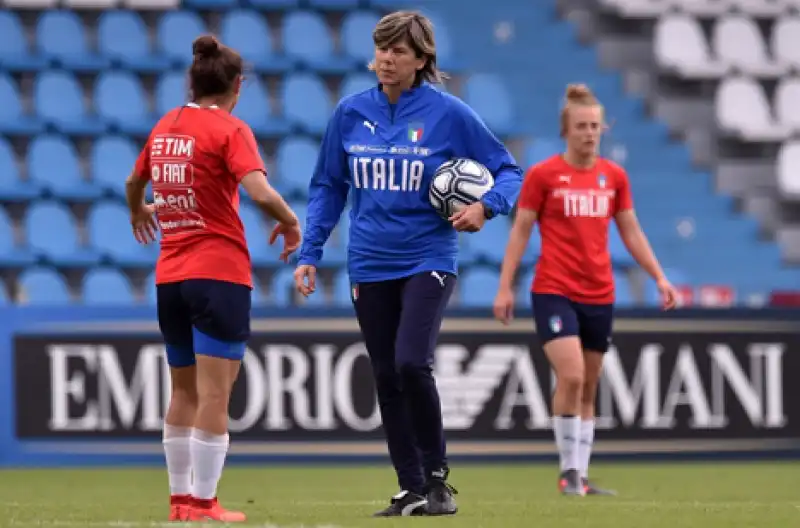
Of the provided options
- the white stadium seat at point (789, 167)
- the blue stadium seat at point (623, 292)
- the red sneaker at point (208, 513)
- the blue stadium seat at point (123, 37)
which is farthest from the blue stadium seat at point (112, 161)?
the red sneaker at point (208, 513)

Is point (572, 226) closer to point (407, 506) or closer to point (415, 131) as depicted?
point (415, 131)

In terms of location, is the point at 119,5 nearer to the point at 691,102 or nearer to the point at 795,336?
the point at 691,102

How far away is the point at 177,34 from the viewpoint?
635 inches

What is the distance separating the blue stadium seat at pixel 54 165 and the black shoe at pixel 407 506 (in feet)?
28.8

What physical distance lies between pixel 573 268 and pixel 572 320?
0.29 metres

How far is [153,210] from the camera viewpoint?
6.61 m

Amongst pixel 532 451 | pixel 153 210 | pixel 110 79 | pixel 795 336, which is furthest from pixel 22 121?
pixel 153 210

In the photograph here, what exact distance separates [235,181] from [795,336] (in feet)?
22.6

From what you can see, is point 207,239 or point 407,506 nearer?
point 207,239

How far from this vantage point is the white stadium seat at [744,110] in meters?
17.1

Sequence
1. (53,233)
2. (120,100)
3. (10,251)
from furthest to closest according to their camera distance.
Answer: (120,100) < (53,233) < (10,251)

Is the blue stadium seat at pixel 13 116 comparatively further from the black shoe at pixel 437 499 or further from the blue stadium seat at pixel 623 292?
the black shoe at pixel 437 499

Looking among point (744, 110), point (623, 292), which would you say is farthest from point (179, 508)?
point (744, 110)

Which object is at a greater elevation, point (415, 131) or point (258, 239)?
point (258, 239)
